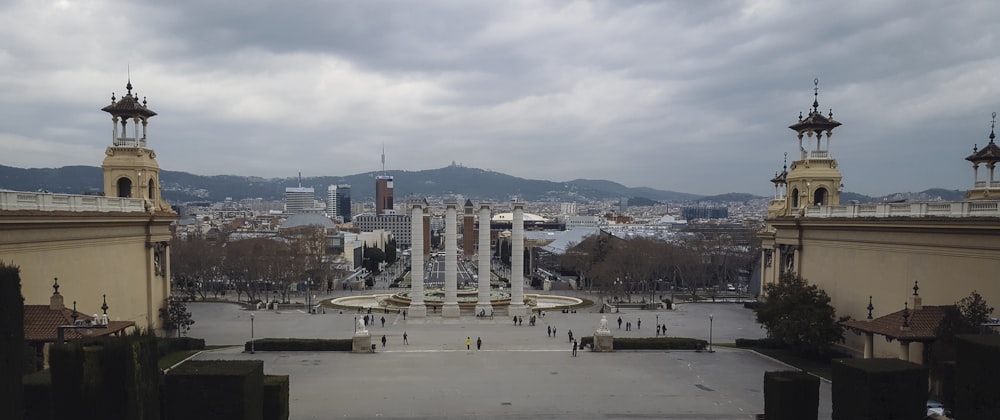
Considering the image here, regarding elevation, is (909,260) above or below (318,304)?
above

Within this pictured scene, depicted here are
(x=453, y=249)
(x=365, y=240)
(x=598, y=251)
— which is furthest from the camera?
(x=365, y=240)

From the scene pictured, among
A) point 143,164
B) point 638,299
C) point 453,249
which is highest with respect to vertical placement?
point 143,164

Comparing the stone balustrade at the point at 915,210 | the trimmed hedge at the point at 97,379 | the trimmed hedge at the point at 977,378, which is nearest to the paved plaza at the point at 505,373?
the stone balustrade at the point at 915,210

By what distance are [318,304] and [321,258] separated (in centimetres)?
1528

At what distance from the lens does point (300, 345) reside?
33438 millimetres

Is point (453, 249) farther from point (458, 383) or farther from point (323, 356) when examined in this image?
point (458, 383)

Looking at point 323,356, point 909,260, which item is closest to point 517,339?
point 323,356

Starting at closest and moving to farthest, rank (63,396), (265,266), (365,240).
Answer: (63,396) → (265,266) → (365,240)

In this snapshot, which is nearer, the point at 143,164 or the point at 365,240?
the point at 143,164

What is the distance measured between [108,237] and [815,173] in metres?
41.4

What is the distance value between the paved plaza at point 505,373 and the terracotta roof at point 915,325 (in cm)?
340

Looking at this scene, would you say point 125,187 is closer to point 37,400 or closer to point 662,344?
point 37,400

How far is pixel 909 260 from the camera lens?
89.9 ft

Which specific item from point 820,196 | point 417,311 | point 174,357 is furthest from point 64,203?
point 820,196
